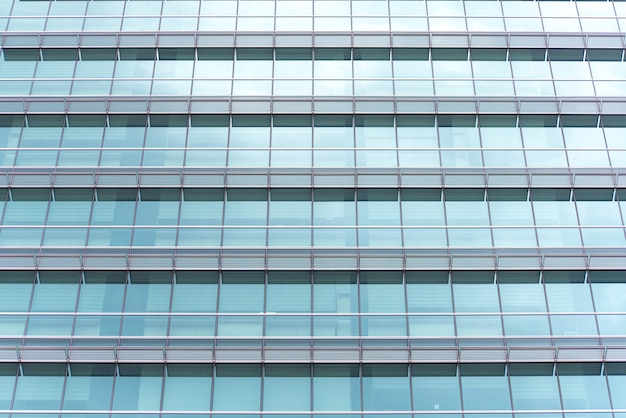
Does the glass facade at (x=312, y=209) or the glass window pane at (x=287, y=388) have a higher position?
the glass facade at (x=312, y=209)

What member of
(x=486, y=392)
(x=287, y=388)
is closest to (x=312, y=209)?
(x=287, y=388)

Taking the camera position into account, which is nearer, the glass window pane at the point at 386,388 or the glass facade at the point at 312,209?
the glass window pane at the point at 386,388

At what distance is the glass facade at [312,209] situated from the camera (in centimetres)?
2473

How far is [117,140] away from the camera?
97.3ft

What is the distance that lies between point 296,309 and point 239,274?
2519 millimetres

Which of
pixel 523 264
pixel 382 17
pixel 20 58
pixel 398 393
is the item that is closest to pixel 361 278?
pixel 398 393

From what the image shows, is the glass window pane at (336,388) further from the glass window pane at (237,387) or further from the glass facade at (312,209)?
the glass window pane at (237,387)

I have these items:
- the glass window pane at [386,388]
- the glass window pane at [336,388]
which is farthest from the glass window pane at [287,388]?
the glass window pane at [386,388]

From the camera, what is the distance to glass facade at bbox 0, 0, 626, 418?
24734mm

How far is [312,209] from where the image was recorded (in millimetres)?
27984

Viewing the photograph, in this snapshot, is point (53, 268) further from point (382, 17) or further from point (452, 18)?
point (452, 18)

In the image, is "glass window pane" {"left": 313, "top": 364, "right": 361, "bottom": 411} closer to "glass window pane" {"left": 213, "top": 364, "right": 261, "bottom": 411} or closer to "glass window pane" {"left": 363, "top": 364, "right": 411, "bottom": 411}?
"glass window pane" {"left": 363, "top": 364, "right": 411, "bottom": 411}

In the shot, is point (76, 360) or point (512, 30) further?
point (512, 30)

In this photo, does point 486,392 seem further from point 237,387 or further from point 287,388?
point 237,387
